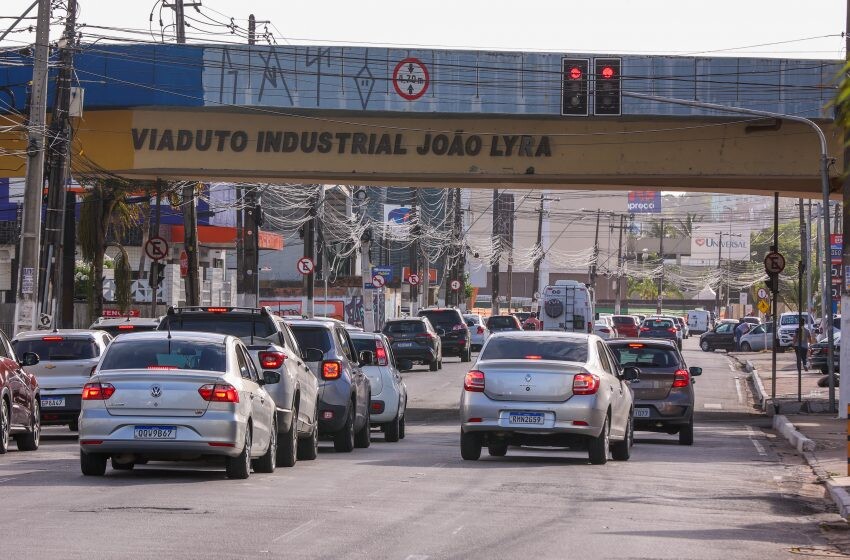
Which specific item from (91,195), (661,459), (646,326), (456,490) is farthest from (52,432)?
(646,326)

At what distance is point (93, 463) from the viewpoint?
1642 centimetres

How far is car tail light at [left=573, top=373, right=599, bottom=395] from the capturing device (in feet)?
61.8

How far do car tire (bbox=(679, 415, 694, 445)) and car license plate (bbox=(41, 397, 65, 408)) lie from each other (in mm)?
9619

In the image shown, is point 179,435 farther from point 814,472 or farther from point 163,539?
point 814,472

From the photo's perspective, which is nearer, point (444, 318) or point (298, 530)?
point (298, 530)

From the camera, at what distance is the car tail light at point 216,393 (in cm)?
1584

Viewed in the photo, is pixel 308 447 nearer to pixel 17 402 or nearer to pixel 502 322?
pixel 17 402

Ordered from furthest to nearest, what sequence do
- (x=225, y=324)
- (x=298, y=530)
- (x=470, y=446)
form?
(x=470, y=446) < (x=225, y=324) < (x=298, y=530)

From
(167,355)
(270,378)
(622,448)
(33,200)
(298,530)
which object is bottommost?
(622,448)

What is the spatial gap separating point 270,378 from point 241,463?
→ 56.0 inches

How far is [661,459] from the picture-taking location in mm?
21406

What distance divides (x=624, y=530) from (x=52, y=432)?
1555 cm

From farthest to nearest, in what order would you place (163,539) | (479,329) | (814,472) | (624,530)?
1. (479,329)
2. (814,472)
3. (624,530)
4. (163,539)

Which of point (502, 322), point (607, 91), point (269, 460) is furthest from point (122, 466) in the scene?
point (502, 322)
